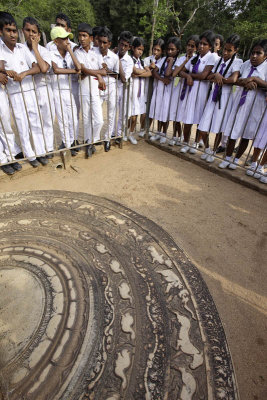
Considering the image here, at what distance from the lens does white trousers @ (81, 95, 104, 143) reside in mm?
4023

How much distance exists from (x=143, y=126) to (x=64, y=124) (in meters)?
2.03

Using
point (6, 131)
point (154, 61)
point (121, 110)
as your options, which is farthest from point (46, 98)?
point (154, 61)

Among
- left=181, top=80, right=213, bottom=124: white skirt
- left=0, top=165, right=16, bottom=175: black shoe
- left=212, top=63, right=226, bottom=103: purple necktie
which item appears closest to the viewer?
left=0, top=165, right=16, bottom=175: black shoe

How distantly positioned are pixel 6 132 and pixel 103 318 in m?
2.98

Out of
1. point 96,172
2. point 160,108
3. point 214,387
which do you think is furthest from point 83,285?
point 160,108

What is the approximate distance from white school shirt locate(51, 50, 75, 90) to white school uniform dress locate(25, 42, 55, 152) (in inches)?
4.0

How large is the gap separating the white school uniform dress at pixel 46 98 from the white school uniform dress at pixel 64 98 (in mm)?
121

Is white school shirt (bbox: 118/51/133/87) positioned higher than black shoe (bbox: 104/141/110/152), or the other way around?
white school shirt (bbox: 118/51/133/87)

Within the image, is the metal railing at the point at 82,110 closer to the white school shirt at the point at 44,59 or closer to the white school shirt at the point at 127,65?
the white school shirt at the point at 44,59

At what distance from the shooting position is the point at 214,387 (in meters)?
1.47

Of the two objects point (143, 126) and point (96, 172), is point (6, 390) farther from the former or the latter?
point (143, 126)

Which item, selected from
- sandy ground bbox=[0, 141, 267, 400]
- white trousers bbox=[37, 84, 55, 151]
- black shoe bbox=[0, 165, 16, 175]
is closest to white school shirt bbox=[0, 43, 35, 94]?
white trousers bbox=[37, 84, 55, 151]

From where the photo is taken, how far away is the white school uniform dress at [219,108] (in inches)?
146

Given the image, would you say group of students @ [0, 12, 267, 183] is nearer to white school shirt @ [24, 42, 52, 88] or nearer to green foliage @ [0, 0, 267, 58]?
white school shirt @ [24, 42, 52, 88]
